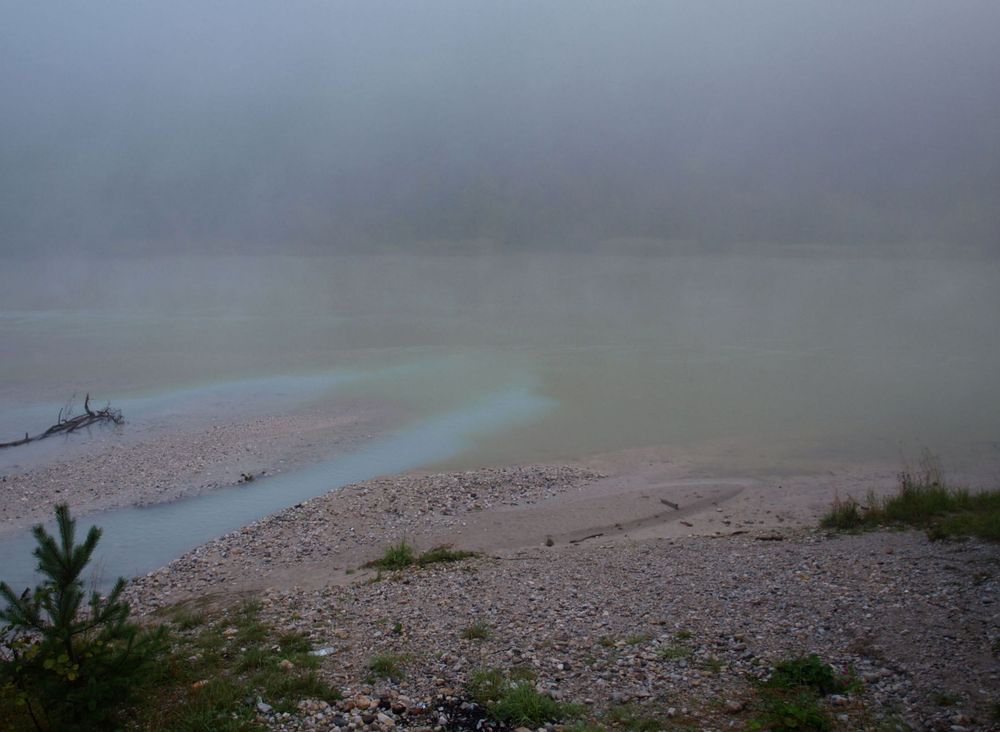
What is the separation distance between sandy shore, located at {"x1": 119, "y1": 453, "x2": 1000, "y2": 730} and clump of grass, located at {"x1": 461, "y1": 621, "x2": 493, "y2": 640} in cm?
11

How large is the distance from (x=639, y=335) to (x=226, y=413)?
40232mm

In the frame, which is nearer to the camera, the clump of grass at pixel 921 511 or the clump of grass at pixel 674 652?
the clump of grass at pixel 674 652

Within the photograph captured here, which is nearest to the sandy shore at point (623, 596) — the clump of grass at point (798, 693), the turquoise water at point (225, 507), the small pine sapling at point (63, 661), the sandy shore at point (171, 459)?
the clump of grass at point (798, 693)

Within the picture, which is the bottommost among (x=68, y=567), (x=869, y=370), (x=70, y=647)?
(x=869, y=370)

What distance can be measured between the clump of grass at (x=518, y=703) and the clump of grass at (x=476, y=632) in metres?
1.23

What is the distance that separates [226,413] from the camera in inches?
1080

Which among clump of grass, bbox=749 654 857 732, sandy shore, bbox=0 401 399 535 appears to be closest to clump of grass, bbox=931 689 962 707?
clump of grass, bbox=749 654 857 732

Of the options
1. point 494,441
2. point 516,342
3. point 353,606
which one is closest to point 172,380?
point 494,441

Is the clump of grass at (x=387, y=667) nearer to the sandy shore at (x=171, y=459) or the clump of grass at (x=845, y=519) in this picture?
the clump of grass at (x=845, y=519)

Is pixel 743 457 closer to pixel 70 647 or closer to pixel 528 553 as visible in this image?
pixel 528 553

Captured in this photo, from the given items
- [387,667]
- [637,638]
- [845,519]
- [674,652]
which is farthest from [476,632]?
[845,519]

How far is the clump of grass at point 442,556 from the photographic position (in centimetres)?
1236

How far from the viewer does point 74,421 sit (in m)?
24.7

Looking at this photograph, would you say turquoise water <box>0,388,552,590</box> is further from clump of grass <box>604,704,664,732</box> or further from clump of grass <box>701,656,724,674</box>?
clump of grass <box>701,656,724,674</box>
